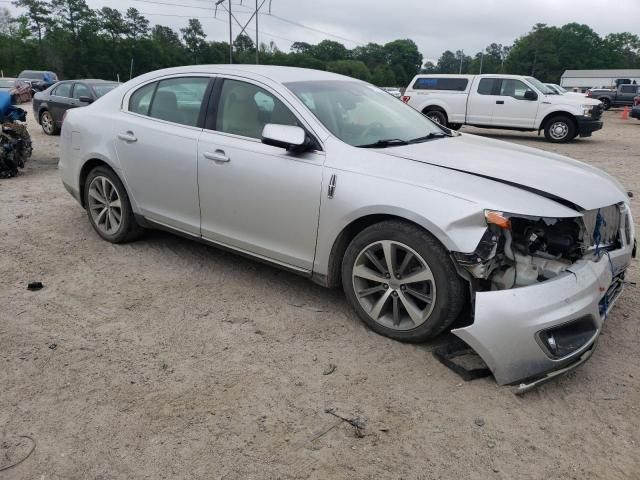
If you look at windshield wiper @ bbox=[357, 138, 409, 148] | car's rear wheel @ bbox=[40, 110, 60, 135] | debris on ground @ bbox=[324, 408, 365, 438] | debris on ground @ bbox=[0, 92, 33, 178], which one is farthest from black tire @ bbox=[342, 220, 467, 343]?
car's rear wheel @ bbox=[40, 110, 60, 135]

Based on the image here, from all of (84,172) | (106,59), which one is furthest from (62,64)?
(84,172)

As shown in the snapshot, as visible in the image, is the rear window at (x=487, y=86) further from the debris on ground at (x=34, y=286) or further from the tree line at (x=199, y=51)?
the tree line at (x=199, y=51)

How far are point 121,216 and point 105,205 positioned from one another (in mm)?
245

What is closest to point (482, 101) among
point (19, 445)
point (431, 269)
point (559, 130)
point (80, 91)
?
point (559, 130)

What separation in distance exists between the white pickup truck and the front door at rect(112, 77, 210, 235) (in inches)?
480

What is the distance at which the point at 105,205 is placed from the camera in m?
4.89

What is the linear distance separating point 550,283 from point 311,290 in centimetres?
186

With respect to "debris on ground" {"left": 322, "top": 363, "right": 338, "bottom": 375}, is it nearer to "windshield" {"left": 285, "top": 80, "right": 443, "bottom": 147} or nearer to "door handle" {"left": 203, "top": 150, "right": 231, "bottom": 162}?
"windshield" {"left": 285, "top": 80, "right": 443, "bottom": 147}

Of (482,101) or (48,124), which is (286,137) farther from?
(482,101)

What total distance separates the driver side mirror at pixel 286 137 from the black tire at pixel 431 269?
71cm

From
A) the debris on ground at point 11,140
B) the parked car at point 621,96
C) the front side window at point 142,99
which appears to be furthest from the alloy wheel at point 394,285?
the parked car at point 621,96

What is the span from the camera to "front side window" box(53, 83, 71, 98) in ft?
43.3

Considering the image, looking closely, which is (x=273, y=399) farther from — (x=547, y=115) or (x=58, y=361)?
(x=547, y=115)

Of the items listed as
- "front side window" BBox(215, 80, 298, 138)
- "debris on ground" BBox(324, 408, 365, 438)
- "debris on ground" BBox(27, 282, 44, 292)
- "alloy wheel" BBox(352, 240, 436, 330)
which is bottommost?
"debris on ground" BBox(27, 282, 44, 292)
